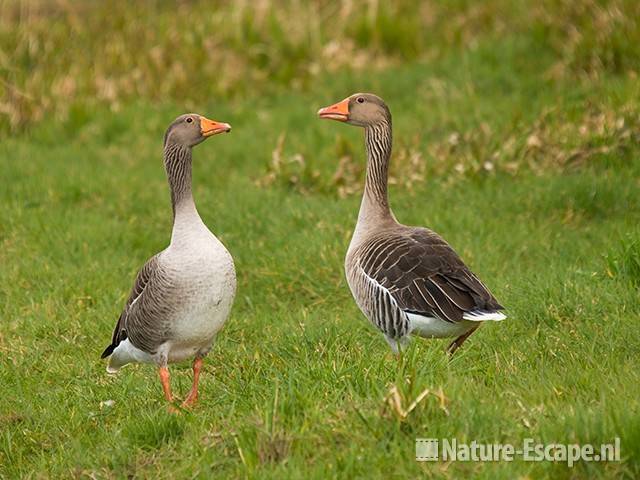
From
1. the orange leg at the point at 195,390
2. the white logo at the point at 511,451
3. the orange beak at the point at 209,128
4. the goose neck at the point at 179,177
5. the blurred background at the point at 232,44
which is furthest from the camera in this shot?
the blurred background at the point at 232,44

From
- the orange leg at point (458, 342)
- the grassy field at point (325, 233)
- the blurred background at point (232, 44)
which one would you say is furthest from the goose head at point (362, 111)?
the blurred background at point (232, 44)

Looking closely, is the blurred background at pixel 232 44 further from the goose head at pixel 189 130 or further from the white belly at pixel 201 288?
the white belly at pixel 201 288

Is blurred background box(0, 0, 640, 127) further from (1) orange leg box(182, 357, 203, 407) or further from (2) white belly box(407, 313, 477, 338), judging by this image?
(1) orange leg box(182, 357, 203, 407)

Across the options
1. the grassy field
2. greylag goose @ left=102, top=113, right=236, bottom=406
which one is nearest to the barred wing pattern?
the grassy field

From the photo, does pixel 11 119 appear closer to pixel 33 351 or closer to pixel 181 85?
pixel 181 85

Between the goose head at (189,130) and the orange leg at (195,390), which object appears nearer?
the orange leg at (195,390)

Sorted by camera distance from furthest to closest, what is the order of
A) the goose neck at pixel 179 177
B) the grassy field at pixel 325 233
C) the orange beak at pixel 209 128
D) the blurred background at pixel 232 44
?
the blurred background at pixel 232 44
the orange beak at pixel 209 128
the goose neck at pixel 179 177
the grassy field at pixel 325 233

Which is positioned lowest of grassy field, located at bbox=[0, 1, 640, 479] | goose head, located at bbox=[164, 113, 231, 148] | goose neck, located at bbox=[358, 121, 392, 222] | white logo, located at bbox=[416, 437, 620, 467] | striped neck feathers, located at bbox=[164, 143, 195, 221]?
grassy field, located at bbox=[0, 1, 640, 479]

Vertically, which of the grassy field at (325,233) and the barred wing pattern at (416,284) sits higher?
the barred wing pattern at (416,284)

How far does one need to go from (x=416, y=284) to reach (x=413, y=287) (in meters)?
0.03

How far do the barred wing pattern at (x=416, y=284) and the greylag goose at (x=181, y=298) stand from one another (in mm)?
920

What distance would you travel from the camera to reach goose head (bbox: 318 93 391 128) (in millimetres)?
7625

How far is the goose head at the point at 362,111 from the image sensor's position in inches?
300

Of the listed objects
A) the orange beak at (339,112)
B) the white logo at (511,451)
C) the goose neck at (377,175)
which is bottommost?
the white logo at (511,451)
